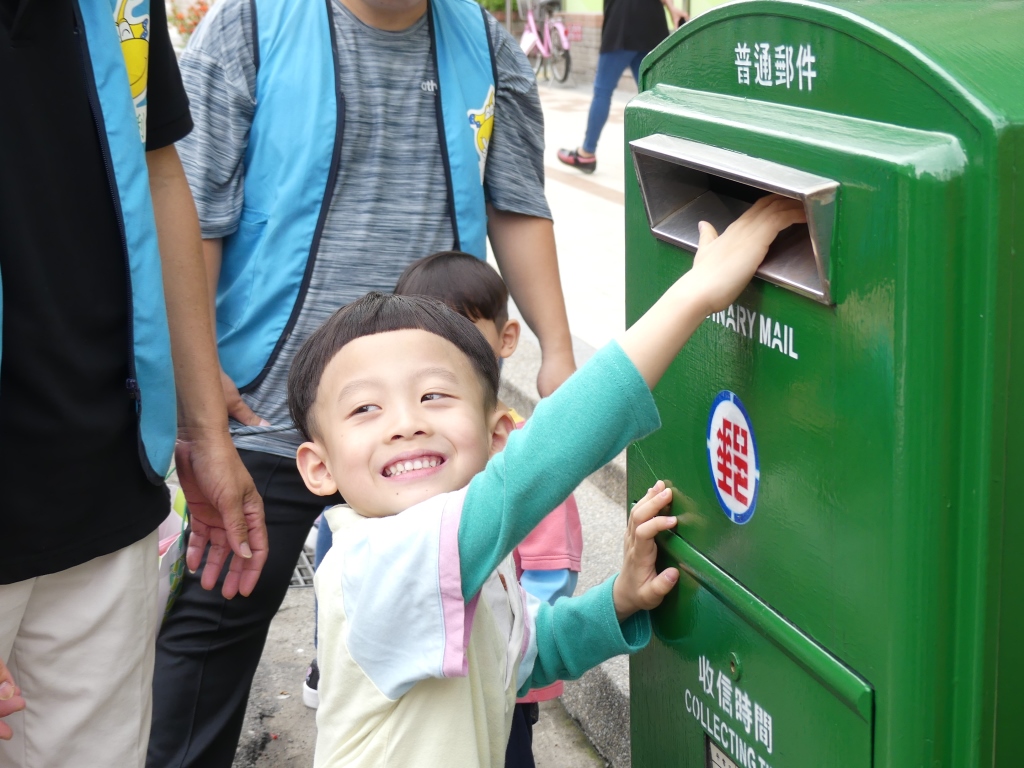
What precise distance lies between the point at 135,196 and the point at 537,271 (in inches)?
40.5

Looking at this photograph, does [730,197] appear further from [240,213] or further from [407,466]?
[240,213]

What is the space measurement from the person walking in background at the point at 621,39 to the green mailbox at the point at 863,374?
629 cm

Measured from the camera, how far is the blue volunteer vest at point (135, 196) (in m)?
1.48

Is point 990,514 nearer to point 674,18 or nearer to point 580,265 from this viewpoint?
point 580,265

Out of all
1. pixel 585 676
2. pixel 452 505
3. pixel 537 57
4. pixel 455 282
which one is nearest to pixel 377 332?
pixel 452 505

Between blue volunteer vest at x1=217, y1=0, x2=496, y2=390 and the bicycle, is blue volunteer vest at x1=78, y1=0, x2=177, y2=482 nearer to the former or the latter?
blue volunteer vest at x1=217, y1=0, x2=496, y2=390

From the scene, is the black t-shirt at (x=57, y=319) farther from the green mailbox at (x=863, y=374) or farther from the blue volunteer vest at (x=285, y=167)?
the green mailbox at (x=863, y=374)

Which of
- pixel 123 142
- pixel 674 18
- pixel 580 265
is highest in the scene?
pixel 123 142

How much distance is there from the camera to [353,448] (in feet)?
4.49

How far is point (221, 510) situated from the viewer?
1765mm

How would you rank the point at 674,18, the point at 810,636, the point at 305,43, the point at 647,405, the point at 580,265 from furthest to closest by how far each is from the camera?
the point at 674,18, the point at 580,265, the point at 305,43, the point at 810,636, the point at 647,405

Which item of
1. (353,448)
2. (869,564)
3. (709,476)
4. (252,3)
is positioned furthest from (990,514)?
(252,3)

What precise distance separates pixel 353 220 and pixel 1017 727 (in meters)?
1.41

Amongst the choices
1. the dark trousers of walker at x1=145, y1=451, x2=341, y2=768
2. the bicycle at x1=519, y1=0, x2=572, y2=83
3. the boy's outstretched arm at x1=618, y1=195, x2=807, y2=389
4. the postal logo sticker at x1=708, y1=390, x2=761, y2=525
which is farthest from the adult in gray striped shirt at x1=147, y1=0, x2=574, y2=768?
the bicycle at x1=519, y1=0, x2=572, y2=83
